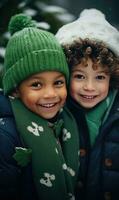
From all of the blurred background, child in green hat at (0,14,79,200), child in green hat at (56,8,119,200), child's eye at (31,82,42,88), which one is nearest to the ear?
child in green hat at (0,14,79,200)

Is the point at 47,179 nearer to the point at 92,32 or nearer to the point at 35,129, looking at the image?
the point at 35,129

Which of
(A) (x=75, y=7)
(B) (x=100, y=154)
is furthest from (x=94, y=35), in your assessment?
(A) (x=75, y=7)

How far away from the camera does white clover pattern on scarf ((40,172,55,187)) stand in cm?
275

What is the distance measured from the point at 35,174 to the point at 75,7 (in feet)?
8.11

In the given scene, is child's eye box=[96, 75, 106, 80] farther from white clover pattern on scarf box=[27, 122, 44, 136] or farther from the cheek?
white clover pattern on scarf box=[27, 122, 44, 136]

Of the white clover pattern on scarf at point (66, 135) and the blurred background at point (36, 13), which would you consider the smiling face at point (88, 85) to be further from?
the blurred background at point (36, 13)

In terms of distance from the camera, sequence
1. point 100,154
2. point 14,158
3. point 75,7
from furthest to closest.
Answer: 1. point 75,7
2. point 100,154
3. point 14,158

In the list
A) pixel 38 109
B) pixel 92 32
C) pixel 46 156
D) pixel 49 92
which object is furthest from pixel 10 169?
pixel 92 32

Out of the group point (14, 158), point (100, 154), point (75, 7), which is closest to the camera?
point (14, 158)

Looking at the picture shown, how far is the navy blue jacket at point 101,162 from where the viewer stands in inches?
114

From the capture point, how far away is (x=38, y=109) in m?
2.78

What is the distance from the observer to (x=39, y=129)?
278 cm

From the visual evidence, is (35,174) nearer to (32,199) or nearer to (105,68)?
(32,199)

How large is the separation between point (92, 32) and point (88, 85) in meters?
0.33
